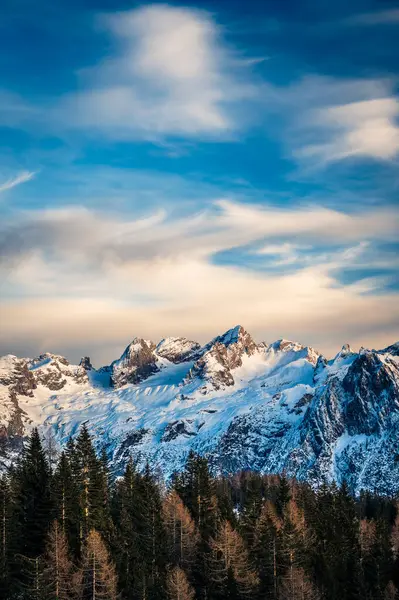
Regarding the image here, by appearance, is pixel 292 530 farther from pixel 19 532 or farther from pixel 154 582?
pixel 19 532

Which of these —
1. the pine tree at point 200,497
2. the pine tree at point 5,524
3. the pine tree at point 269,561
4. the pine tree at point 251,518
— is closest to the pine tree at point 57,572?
the pine tree at point 5,524

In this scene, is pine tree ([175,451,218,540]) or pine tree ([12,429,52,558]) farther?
pine tree ([175,451,218,540])

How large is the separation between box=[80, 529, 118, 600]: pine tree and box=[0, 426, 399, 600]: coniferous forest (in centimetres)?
17

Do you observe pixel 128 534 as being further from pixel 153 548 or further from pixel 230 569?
pixel 230 569

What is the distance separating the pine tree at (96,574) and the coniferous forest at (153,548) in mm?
171

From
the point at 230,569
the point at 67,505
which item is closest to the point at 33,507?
the point at 67,505

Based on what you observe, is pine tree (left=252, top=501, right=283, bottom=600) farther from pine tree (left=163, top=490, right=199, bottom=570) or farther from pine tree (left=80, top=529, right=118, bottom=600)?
pine tree (left=80, top=529, right=118, bottom=600)

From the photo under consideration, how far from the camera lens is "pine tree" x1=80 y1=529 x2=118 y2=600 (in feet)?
265

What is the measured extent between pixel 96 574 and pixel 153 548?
1639 centimetres

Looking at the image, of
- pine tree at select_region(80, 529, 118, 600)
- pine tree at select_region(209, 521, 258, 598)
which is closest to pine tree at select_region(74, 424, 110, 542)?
pine tree at select_region(80, 529, 118, 600)

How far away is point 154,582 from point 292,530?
737 inches

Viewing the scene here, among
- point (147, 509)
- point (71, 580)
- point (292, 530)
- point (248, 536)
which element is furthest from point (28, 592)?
point (248, 536)

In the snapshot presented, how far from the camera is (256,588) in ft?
299

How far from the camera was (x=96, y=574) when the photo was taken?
82.2m
